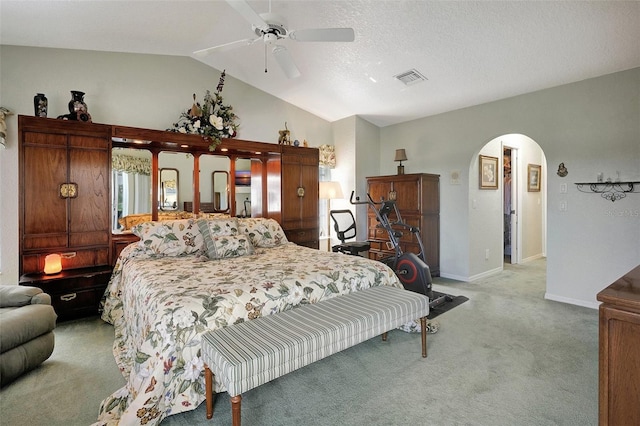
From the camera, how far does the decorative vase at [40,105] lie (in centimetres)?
319

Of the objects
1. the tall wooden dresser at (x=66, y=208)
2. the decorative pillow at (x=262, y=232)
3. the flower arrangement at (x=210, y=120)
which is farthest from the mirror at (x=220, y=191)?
the tall wooden dresser at (x=66, y=208)

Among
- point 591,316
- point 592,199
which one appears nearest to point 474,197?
point 592,199

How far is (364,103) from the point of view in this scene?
4961 millimetres

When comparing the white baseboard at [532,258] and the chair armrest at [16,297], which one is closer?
the chair armrest at [16,297]

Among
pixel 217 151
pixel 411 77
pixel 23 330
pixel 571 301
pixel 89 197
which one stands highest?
pixel 411 77

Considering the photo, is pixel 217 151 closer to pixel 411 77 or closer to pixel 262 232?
pixel 262 232

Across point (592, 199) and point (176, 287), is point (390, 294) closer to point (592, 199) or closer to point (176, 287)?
point (176, 287)

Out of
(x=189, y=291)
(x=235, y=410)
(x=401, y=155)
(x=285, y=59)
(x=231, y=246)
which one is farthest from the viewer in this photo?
(x=401, y=155)

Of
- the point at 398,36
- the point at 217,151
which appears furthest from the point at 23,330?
the point at 398,36

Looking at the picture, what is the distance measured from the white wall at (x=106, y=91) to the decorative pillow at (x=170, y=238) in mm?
1373

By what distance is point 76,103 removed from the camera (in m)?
3.35

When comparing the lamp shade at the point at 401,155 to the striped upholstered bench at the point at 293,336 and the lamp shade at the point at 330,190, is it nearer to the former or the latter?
the lamp shade at the point at 330,190

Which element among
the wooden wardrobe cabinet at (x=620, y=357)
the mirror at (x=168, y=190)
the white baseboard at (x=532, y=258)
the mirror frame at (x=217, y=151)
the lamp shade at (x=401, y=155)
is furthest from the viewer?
the white baseboard at (x=532, y=258)

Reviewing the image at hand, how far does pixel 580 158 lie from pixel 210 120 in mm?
4594
